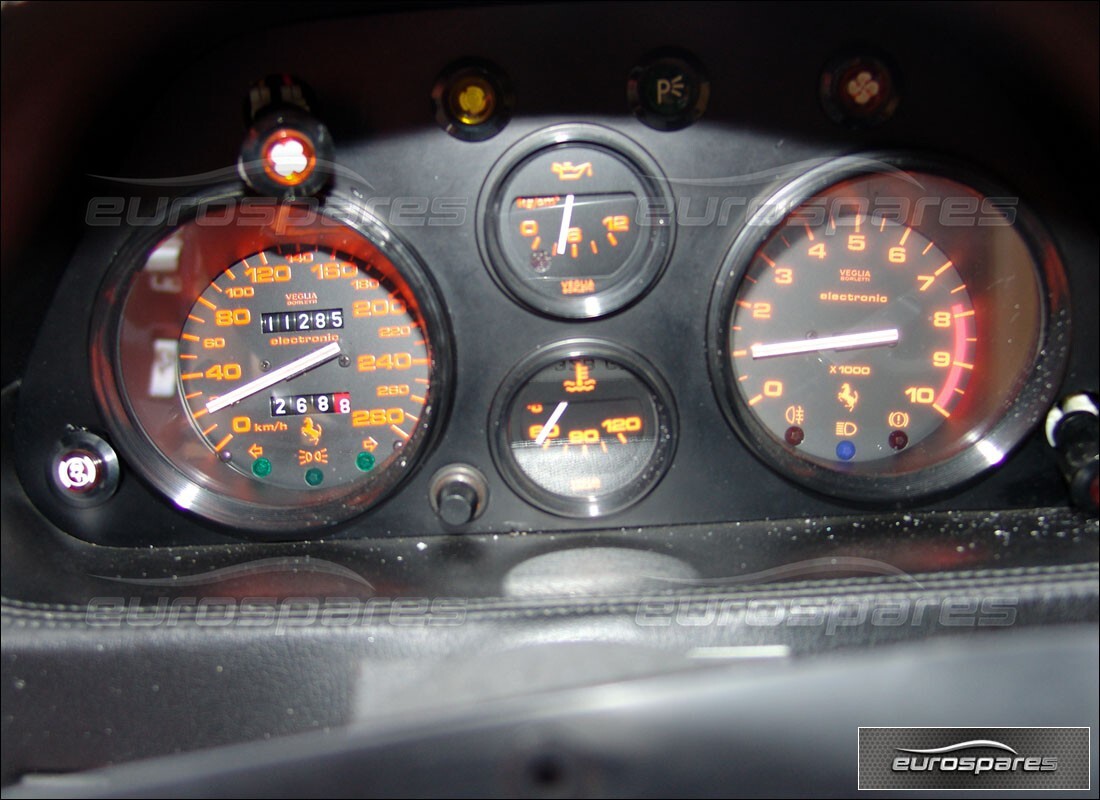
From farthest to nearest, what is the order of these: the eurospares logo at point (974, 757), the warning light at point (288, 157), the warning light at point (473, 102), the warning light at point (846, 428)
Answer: the warning light at point (846, 428)
the warning light at point (473, 102)
the warning light at point (288, 157)
the eurospares logo at point (974, 757)

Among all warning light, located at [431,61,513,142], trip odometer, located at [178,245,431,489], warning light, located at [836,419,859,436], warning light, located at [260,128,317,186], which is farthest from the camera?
warning light, located at [836,419,859,436]

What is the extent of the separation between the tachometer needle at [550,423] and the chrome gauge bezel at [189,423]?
0.93 ft

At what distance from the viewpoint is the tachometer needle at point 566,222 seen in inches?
111

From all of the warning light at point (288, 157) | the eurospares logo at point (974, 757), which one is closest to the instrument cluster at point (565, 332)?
the warning light at point (288, 157)

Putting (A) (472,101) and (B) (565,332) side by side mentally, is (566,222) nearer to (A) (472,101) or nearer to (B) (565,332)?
→ (B) (565,332)

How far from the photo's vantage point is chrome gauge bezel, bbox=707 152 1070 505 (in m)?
2.78

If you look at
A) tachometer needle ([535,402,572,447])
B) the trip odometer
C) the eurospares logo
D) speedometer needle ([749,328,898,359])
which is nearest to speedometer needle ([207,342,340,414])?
the trip odometer

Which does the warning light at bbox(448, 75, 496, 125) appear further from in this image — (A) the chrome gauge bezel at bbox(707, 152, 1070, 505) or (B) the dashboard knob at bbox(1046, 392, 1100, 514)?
(B) the dashboard knob at bbox(1046, 392, 1100, 514)

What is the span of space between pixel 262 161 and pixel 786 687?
1798mm

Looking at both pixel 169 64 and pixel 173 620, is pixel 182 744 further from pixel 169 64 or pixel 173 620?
pixel 169 64

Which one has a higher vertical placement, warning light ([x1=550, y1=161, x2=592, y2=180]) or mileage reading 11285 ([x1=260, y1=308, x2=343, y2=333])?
warning light ([x1=550, y1=161, x2=592, y2=180])

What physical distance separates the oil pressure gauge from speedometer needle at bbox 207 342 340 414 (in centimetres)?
53

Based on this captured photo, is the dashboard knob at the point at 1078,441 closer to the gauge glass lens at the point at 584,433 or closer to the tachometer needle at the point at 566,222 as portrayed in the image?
the gauge glass lens at the point at 584,433

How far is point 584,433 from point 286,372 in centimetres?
86
